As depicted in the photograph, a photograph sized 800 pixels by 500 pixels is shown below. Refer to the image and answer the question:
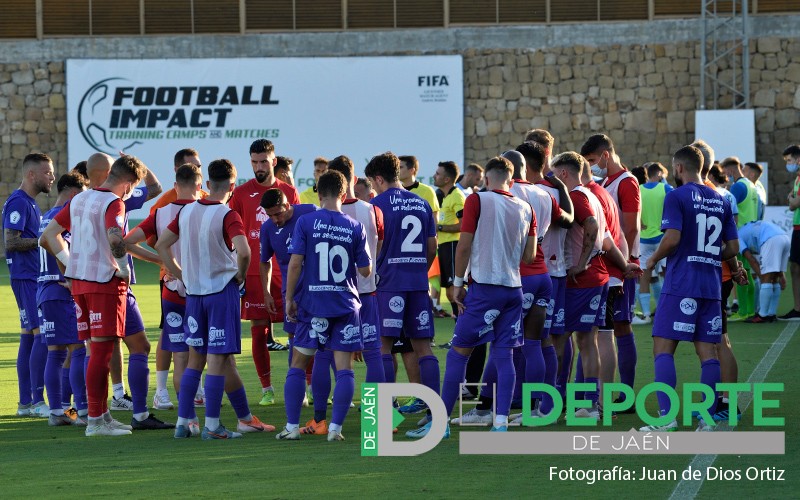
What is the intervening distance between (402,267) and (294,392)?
1.19m

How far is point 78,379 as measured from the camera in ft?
27.2

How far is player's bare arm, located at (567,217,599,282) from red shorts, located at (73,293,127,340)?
9.88 ft

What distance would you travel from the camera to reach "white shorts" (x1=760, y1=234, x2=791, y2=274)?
47.3 feet

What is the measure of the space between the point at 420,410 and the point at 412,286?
1197 millimetres

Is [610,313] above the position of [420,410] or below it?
above

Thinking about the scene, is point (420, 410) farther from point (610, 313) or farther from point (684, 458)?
point (684, 458)

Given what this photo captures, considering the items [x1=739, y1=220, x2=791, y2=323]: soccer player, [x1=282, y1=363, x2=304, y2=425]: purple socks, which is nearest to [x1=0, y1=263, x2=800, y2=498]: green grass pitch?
[x1=282, y1=363, x2=304, y2=425]: purple socks

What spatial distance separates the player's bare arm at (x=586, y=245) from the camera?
802cm

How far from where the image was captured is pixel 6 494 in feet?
20.1

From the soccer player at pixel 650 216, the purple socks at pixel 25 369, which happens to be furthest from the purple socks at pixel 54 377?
the soccer player at pixel 650 216

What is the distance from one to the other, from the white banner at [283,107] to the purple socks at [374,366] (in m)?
19.3

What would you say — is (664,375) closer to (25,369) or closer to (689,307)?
(689,307)

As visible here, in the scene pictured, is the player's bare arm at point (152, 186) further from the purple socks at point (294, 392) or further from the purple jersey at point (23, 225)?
the purple socks at point (294, 392)

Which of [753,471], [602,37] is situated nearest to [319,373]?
[753,471]
